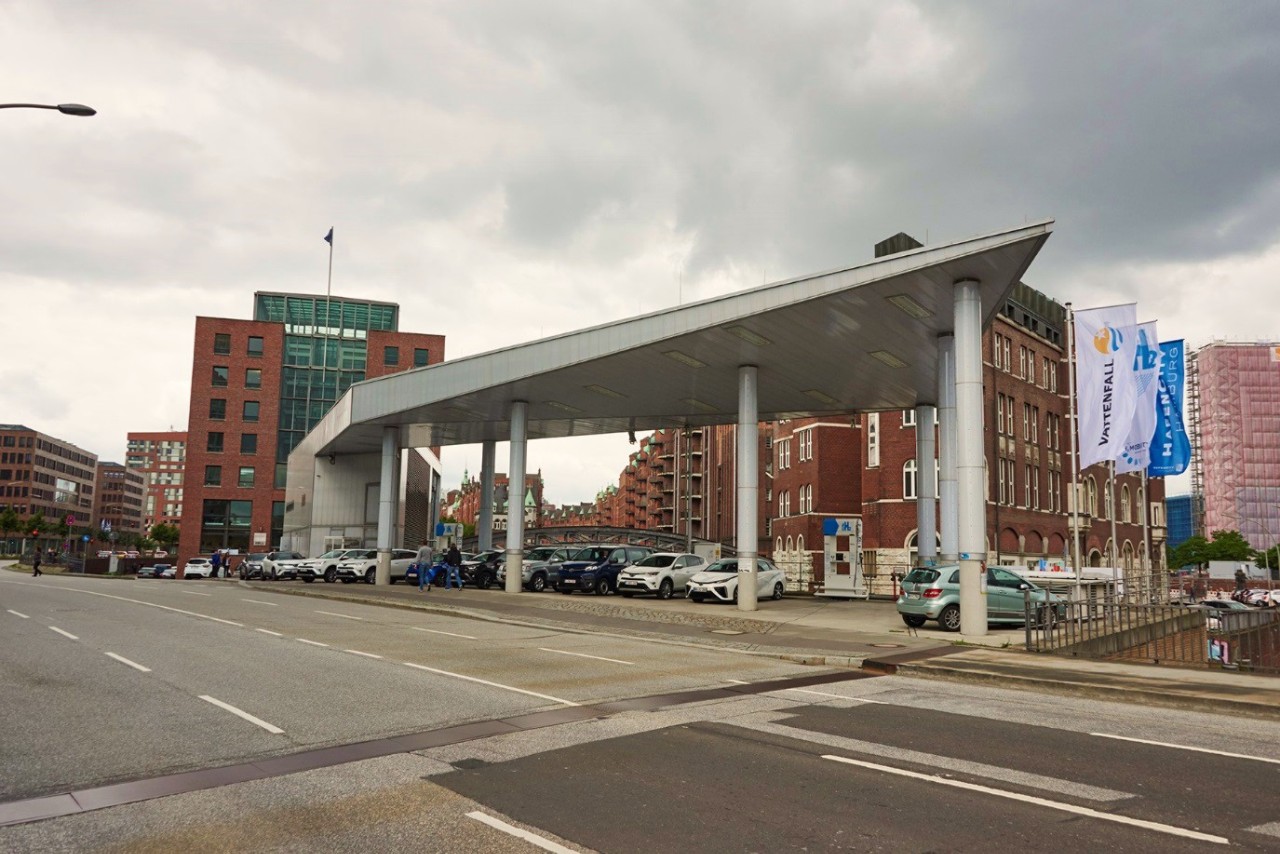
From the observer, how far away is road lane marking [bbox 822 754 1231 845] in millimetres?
5812

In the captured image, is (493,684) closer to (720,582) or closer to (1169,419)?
(720,582)

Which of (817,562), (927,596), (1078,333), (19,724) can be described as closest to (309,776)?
(19,724)

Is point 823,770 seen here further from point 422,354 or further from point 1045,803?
point 422,354

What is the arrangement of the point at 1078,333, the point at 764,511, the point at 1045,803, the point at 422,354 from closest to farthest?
the point at 1045,803
the point at 1078,333
the point at 422,354
the point at 764,511

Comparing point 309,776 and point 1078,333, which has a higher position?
point 1078,333

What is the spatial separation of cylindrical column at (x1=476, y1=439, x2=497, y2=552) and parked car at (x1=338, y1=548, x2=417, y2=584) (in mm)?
3883

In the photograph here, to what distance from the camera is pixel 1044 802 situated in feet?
21.3

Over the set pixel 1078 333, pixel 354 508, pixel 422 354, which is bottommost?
pixel 354 508

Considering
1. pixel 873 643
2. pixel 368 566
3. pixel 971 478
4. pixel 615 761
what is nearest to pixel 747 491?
pixel 971 478

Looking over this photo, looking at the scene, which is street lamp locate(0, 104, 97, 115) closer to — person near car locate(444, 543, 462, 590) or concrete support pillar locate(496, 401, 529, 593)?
concrete support pillar locate(496, 401, 529, 593)

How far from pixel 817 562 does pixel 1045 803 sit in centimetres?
5504

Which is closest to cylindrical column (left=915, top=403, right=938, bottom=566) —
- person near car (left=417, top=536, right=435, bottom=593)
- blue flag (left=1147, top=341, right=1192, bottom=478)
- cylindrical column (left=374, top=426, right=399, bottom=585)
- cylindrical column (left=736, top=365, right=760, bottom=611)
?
cylindrical column (left=736, top=365, right=760, bottom=611)

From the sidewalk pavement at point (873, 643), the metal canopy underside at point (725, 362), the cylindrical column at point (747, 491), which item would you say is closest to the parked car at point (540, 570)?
the sidewalk pavement at point (873, 643)

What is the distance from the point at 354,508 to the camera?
178 feet
